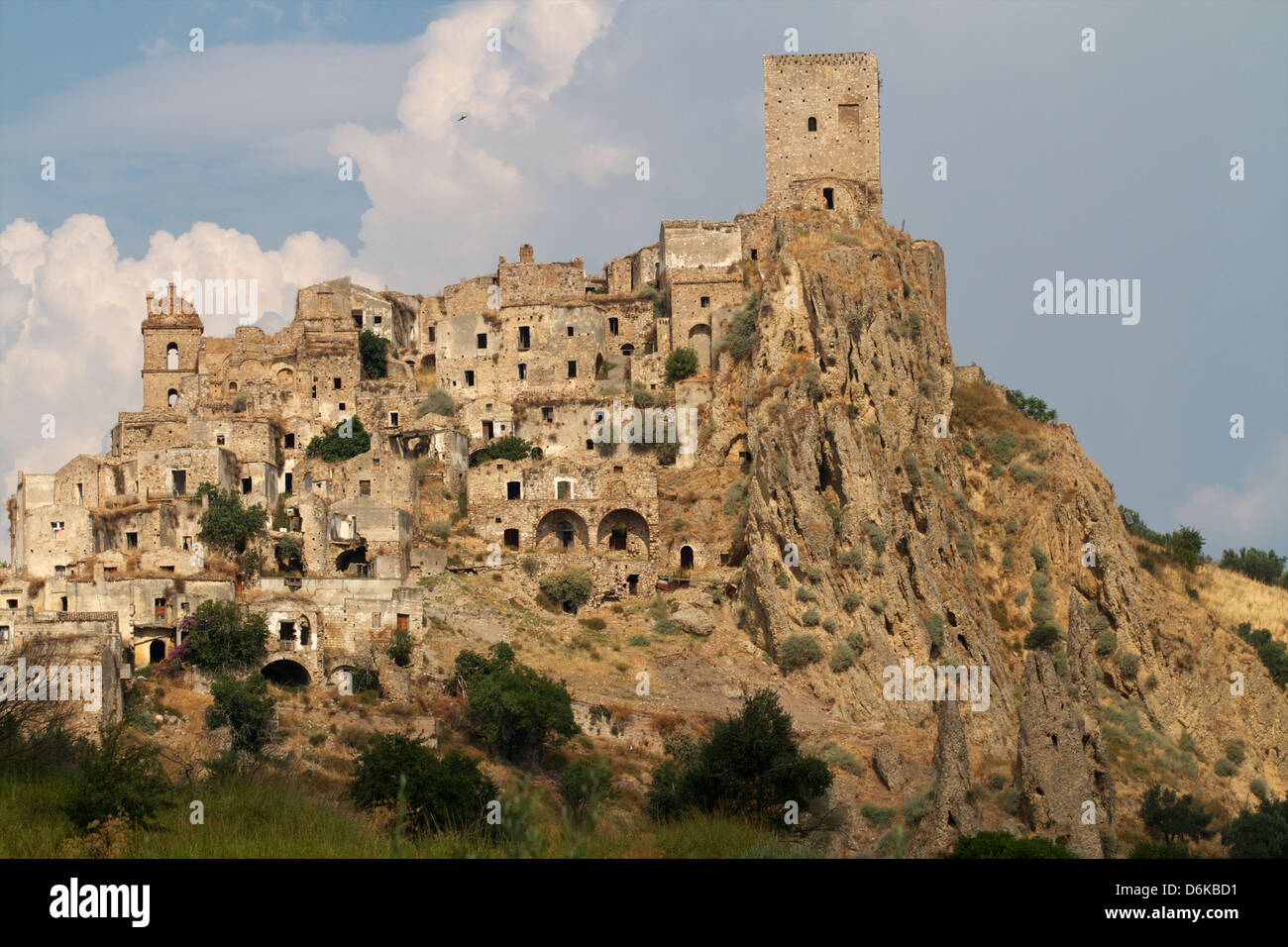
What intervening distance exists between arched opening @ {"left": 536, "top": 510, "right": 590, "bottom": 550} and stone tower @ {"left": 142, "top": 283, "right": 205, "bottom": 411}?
23.6 metres

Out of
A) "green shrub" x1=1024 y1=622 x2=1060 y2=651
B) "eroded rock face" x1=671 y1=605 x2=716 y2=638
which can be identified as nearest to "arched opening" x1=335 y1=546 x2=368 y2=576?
"eroded rock face" x1=671 y1=605 x2=716 y2=638

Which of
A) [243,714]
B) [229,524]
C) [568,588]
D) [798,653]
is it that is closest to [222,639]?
[243,714]

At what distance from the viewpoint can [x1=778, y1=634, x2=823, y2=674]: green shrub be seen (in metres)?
61.6

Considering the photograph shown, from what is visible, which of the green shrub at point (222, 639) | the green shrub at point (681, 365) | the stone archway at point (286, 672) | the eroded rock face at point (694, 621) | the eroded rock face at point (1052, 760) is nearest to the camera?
the eroded rock face at point (1052, 760)

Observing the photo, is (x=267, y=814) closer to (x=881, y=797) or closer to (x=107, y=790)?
(x=107, y=790)

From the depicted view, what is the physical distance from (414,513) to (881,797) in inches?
1042

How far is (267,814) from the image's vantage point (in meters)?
18.2

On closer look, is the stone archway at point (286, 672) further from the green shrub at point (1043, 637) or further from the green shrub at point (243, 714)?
the green shrub at point (1043, 637)

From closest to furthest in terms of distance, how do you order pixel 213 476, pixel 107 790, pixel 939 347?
pixel 107 790, pixel 213 476, pixel 939 347

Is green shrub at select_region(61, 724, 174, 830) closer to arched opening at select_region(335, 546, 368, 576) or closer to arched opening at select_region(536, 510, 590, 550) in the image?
arched opening at select_region(335, 546, 368, 576)

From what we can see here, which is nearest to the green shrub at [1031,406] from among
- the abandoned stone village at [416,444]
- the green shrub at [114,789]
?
the abandoned stone village at [416,444]

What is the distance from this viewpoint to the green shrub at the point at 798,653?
61562mm

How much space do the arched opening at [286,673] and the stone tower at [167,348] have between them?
1130 inches
